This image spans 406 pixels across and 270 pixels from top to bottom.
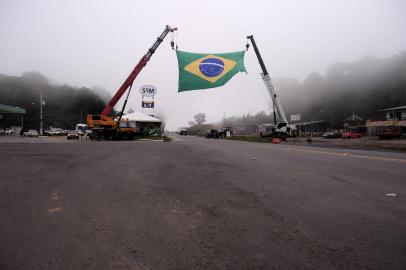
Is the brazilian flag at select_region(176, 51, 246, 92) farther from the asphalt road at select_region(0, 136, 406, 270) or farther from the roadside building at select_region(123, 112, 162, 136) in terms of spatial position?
the roadside building at select_region(123, 112, 162, 136)

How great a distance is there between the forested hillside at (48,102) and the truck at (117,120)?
6760cm

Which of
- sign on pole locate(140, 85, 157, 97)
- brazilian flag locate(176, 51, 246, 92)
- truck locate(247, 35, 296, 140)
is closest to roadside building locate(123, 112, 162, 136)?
sign on pole locate(140, 85, 157, 97)

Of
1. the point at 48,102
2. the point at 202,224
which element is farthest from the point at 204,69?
the point at 48,102

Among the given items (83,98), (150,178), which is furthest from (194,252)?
(83,98)

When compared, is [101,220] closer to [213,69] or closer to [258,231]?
[258,231]

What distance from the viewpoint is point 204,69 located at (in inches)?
686

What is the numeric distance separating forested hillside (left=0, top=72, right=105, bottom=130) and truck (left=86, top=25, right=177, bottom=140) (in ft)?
222

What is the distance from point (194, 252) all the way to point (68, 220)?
196cm

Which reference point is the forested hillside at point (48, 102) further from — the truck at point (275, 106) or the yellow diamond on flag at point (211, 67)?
the yellow diamond on flag at point (211, 67)

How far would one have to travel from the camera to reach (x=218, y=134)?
52.4 metres

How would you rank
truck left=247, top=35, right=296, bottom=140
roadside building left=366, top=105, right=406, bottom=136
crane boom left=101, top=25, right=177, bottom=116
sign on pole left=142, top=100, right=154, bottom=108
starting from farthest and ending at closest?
roadside building left=366, top=105, right=406, bottom=136
sign on pole left=142, top=100, right=154, bottom=108
truck left=247, top=35, right=296, bottom=140
crane boom left=101, top=25, right=177, bottom=116

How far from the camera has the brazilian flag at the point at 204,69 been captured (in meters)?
17.2

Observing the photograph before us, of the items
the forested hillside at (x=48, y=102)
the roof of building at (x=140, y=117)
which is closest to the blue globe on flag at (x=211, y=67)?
the roof of building at (x=140, y=117)

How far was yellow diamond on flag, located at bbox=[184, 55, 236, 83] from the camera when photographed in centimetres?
1733
